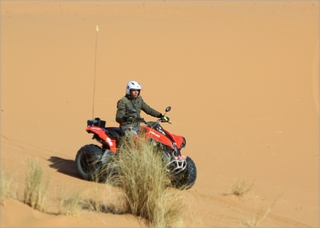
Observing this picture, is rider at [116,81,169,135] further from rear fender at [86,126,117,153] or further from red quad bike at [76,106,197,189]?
rear fender at [86,126,117,153]

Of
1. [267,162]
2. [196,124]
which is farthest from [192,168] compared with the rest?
[196,124]

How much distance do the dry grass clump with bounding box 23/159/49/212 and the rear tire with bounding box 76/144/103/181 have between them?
2.34 m

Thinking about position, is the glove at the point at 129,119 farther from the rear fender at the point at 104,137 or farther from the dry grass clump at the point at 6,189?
the dry grass clump at the point at 6,189

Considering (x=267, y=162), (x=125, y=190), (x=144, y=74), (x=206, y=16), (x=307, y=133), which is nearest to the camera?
(x=125, y=190)

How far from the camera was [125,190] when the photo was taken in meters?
7.90

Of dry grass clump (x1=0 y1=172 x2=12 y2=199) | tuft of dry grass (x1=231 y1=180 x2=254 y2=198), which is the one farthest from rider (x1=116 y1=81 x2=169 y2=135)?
dry grass clump (x1=0 y1=172 x2=12 y2=199)

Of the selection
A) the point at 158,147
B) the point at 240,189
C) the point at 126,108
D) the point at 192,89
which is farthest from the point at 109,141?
the point at 192,89

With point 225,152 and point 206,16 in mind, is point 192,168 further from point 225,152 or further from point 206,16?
point 206,16

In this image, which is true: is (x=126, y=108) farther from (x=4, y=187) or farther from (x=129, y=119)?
(x=4, y=187)

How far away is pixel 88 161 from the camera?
10297 mm

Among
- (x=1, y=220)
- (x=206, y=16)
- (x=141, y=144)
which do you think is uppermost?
(x=206, y=16)

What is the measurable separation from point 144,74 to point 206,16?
902 centimetres

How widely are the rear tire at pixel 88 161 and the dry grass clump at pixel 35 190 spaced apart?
2335 millimetres

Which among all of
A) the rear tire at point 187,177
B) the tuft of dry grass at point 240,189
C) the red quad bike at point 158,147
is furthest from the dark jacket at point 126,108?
the tuft of dry grass at point 240,189
